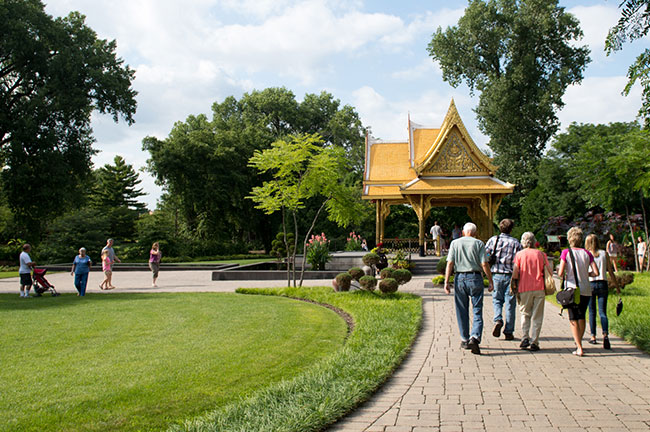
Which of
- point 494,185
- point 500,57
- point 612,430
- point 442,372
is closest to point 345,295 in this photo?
point 442,372

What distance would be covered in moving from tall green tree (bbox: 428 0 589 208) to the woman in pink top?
106 feet

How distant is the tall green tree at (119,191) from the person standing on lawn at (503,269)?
49.5 metres

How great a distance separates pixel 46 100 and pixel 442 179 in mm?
24055

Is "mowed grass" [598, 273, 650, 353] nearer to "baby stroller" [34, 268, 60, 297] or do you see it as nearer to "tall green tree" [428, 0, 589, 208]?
"baby stroller" [34, 268, 60, 297]

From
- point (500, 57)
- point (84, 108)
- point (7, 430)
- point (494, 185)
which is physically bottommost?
point (7, 430)

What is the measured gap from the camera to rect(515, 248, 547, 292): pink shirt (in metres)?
7.47

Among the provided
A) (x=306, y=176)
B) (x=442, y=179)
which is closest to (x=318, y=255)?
(x=306, y=176)

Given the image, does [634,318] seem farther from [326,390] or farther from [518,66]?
[518,66]

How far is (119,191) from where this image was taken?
210 ft

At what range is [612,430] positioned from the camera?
438 cm

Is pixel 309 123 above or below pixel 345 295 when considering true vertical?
above

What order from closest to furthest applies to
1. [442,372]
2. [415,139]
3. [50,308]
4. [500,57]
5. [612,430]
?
1. [612,430]
2. [442,372]
3. [50,308]
4. [415,139]
5. [500,57]

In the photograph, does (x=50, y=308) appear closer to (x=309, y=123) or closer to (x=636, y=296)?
(x=636, y=296)

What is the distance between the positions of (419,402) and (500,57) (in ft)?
131
